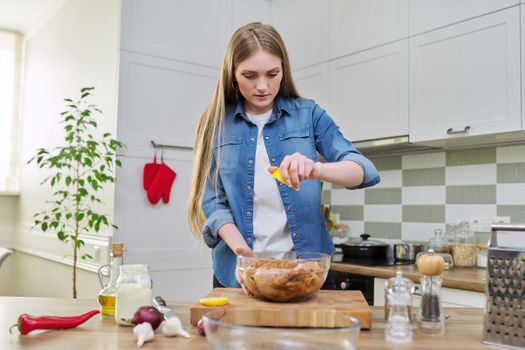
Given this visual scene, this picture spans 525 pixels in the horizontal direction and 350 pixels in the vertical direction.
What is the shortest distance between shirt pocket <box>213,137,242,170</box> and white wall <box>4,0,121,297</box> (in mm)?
1662

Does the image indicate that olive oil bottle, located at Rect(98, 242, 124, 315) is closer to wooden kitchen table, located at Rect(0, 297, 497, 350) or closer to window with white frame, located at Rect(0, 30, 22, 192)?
wooden kitchen table, located at Rect(0, 297, 497, 350)

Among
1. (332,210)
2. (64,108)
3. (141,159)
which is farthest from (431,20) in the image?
(64,108)

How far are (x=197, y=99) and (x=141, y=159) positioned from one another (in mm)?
552

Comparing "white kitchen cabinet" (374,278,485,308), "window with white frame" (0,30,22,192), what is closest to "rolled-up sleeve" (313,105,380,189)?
"white kitchen cabinet" (374,278,485,308)

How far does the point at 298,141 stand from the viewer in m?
1.48

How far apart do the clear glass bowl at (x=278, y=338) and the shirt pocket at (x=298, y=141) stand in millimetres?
745

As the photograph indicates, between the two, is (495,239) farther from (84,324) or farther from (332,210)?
(332,210)

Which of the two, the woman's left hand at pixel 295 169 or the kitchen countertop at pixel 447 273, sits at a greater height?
the woman's left hand at pixel 295 169

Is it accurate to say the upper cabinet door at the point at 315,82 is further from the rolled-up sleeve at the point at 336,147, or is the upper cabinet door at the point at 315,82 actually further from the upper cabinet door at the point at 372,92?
the rolled-up sleeve at the point at 336,147

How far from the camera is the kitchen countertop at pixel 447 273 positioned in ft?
6.68

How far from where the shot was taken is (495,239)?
3.13 ft

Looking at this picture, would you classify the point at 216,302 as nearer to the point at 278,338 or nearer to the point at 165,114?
the point at 278,338

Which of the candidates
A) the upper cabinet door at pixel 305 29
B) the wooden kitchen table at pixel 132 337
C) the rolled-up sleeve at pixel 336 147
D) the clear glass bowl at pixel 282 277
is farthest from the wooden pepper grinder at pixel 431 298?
the upper cabinet door at pixel 305 29

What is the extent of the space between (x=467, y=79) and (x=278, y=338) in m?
1.92
